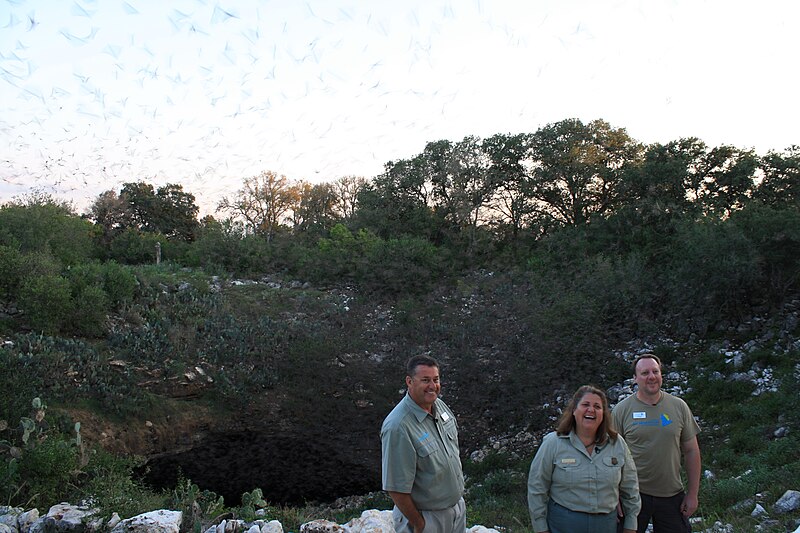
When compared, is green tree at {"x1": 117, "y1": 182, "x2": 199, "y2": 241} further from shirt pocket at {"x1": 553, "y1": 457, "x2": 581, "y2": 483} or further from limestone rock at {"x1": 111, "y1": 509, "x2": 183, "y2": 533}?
shirt pocket at {"x1": 553, "y1": 457, "x2": 581, "y2": 483}

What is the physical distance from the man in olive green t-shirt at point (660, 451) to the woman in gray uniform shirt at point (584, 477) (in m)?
0.45

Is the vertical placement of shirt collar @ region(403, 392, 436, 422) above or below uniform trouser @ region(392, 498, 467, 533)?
above

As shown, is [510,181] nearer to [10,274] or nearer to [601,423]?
[10,274]

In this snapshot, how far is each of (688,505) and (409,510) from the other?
1.67 m

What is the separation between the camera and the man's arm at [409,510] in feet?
9.65

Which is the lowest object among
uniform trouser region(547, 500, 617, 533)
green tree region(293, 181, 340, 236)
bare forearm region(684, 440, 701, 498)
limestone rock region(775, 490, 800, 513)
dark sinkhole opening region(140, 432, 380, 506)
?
dark sinkhole opening region(140, 432, 380, 506)

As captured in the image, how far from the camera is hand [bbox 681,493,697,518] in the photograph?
3.41 m

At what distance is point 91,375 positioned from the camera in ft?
36.4

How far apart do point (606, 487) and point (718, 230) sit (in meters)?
10.3

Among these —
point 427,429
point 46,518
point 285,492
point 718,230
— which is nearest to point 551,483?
point 427,429

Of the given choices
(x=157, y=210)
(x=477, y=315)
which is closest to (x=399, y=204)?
(x=477, y=315)

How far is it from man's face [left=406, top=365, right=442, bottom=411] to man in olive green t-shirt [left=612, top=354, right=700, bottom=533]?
1264 millimetres

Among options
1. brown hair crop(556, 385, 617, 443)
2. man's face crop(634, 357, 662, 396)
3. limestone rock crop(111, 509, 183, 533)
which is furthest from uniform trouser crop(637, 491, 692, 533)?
limestone rock crop(111, 509, 183, 533)

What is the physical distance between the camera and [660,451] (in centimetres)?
343
